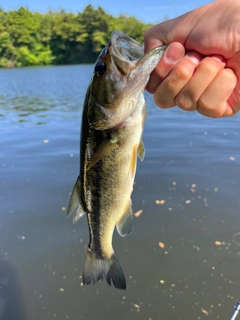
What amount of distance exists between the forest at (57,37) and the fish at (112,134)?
192ft

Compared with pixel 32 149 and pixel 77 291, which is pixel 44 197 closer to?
pixel 77 291

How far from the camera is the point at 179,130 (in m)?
9.62

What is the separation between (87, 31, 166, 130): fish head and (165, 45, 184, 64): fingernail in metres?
0.13

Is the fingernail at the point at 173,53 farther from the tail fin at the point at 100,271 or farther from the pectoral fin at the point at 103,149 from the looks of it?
the tail fin at the point at 100,271

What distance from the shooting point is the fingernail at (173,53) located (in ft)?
5.48

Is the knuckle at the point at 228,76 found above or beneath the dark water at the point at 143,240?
above

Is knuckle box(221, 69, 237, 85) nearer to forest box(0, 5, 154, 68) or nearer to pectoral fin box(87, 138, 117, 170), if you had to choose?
pectoral fin box(87, 138, 117, 170)

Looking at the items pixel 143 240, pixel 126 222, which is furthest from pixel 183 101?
pixel 143 240

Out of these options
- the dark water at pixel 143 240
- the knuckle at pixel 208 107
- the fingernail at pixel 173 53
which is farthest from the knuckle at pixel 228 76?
the dark water at pixel 143 240

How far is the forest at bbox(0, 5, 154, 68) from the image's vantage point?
5850 cm

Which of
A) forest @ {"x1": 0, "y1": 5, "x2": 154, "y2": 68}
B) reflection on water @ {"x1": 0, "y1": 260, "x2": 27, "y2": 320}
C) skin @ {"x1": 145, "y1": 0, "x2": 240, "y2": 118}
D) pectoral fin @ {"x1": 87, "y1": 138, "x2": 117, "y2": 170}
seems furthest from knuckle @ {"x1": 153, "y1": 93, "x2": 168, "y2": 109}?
forest @ {"x1": 0, "y1": 5, "x2": 154, "y2": 68}

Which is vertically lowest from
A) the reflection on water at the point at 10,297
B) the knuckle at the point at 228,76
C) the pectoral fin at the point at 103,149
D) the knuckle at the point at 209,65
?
the reflection on water at the point at 10,297

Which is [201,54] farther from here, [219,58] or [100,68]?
[100,68]

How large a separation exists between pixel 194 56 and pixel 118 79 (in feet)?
1.48
